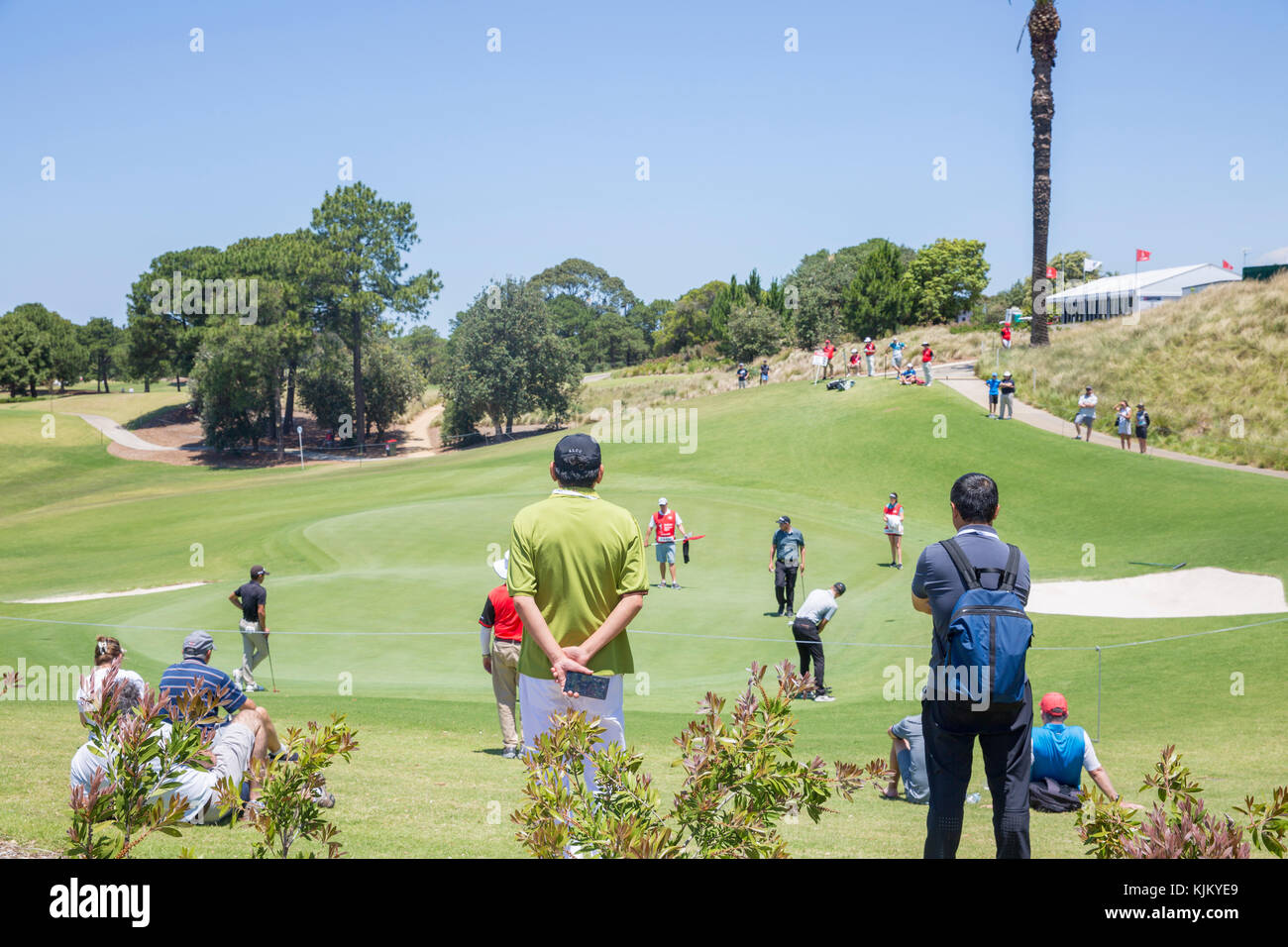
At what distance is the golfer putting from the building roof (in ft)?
210

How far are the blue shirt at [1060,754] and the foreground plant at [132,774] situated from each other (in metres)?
6.52

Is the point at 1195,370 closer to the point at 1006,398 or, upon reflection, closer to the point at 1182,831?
the point at 1006,398

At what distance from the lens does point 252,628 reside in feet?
45.9

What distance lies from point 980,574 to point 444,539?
21863 millimetres

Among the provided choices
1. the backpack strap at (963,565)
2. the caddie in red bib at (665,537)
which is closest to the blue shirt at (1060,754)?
the backpack strap at (963,565)

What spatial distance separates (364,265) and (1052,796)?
66.4m

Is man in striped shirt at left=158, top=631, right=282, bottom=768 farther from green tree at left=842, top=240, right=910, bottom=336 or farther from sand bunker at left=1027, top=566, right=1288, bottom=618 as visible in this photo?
green tree at left=842, top=240, right=910, bottom=336

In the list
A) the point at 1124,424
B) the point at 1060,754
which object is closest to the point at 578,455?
the point at 1060,754

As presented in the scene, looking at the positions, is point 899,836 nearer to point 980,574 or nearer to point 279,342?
point 980,574

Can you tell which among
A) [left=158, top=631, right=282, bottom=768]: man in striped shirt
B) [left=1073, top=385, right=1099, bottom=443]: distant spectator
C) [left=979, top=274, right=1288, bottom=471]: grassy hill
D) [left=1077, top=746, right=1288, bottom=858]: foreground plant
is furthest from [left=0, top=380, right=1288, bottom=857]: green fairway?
[left=979, top=274, right=1288, bottom=471]: grassy hill

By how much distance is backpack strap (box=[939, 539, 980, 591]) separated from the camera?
4.96m

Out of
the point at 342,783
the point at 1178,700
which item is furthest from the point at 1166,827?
the point at 1178,700

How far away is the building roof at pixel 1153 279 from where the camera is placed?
6600 centimetres
